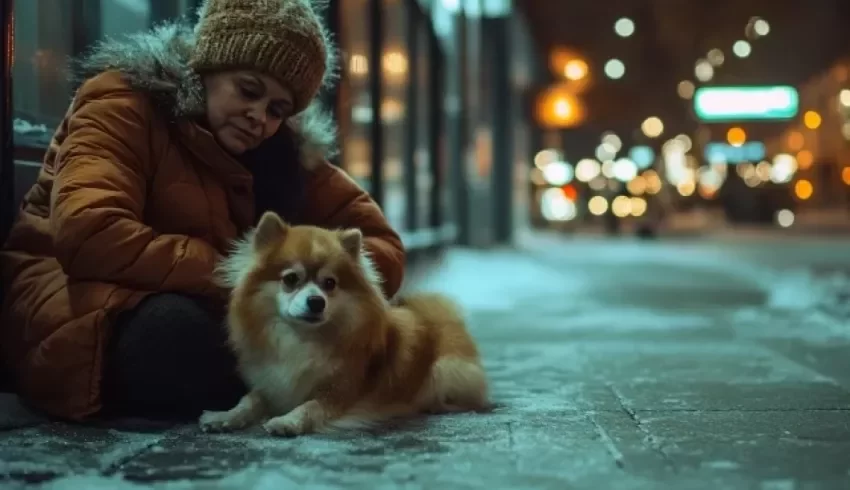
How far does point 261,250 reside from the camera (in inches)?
142

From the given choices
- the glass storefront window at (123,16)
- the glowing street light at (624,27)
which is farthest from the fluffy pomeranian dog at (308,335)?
the glowing street light at (624,27)

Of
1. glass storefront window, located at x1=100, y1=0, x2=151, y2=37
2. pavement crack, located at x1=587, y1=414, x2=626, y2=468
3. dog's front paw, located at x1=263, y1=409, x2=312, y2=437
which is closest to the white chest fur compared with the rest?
dog's front paw, located at x1=263, y1=409, x2=312, y2=437

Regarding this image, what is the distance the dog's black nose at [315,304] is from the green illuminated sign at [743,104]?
31.7 metres

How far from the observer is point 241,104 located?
155 inches

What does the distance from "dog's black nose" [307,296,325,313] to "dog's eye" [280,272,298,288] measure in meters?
0.16

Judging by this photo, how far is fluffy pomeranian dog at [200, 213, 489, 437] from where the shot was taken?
11.6ft

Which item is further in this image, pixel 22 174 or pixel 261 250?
pixel 22 174

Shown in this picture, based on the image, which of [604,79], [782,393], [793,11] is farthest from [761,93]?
[782,393]

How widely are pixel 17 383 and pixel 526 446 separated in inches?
74.6

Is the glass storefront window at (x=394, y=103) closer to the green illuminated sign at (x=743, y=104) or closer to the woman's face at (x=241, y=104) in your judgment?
the woman's face at (x=241, y=104)

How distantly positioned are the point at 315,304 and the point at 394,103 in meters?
7.73

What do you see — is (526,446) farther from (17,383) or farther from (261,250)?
(17,383)

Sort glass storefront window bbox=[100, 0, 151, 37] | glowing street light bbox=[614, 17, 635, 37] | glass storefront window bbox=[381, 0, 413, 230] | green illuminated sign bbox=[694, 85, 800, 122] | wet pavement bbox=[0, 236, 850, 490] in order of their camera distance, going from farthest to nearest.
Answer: green illuminated sign bbox=[694, 85, 800, 122] → glowing street light bbox=[614, 17, 635, 37] → glass storefront window bbox=[381, 0, 413, 230] → glass storefront window bbox=[100, 0, 151, 37] → wet pavement bbox=[0, 236, 850, 490]

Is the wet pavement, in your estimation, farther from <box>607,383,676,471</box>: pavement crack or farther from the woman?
the woman
